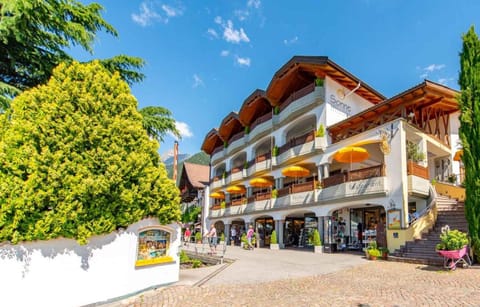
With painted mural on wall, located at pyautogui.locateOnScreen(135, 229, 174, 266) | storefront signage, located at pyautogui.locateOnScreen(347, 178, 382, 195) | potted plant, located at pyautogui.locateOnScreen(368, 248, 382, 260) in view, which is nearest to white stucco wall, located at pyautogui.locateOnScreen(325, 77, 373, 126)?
storefront signage, located at pyautogui.locateOnScreen(347, 178, 382, 195)

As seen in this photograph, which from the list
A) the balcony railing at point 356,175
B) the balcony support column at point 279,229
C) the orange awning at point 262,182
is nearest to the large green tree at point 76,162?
the balcony railing at point 356,175

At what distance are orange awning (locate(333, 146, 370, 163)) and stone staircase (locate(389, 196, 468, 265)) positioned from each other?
4.15 m

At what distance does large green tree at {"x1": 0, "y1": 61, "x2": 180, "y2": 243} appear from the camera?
22.5ft

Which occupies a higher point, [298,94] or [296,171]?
[298,94]

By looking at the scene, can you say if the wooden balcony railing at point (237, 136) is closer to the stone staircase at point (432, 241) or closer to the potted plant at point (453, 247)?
the stone staircase at point (432, 241)

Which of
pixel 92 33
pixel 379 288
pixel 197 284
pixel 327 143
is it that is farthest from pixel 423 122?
pixel 92 33

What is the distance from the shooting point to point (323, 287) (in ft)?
28.9

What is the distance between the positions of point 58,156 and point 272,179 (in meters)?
20.1

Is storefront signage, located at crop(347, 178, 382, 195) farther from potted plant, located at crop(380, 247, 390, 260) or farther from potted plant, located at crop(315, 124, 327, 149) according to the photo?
potted plant, located at crop(315, 124, 327, 149)

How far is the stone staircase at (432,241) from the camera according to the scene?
12.4 meters

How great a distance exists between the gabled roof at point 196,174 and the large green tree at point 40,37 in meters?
29.7

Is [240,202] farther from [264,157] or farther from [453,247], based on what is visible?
[453,247]

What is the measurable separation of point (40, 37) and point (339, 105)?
16.9 meters

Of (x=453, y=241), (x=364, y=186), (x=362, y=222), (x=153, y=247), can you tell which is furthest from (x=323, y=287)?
(x=362, y=222)
